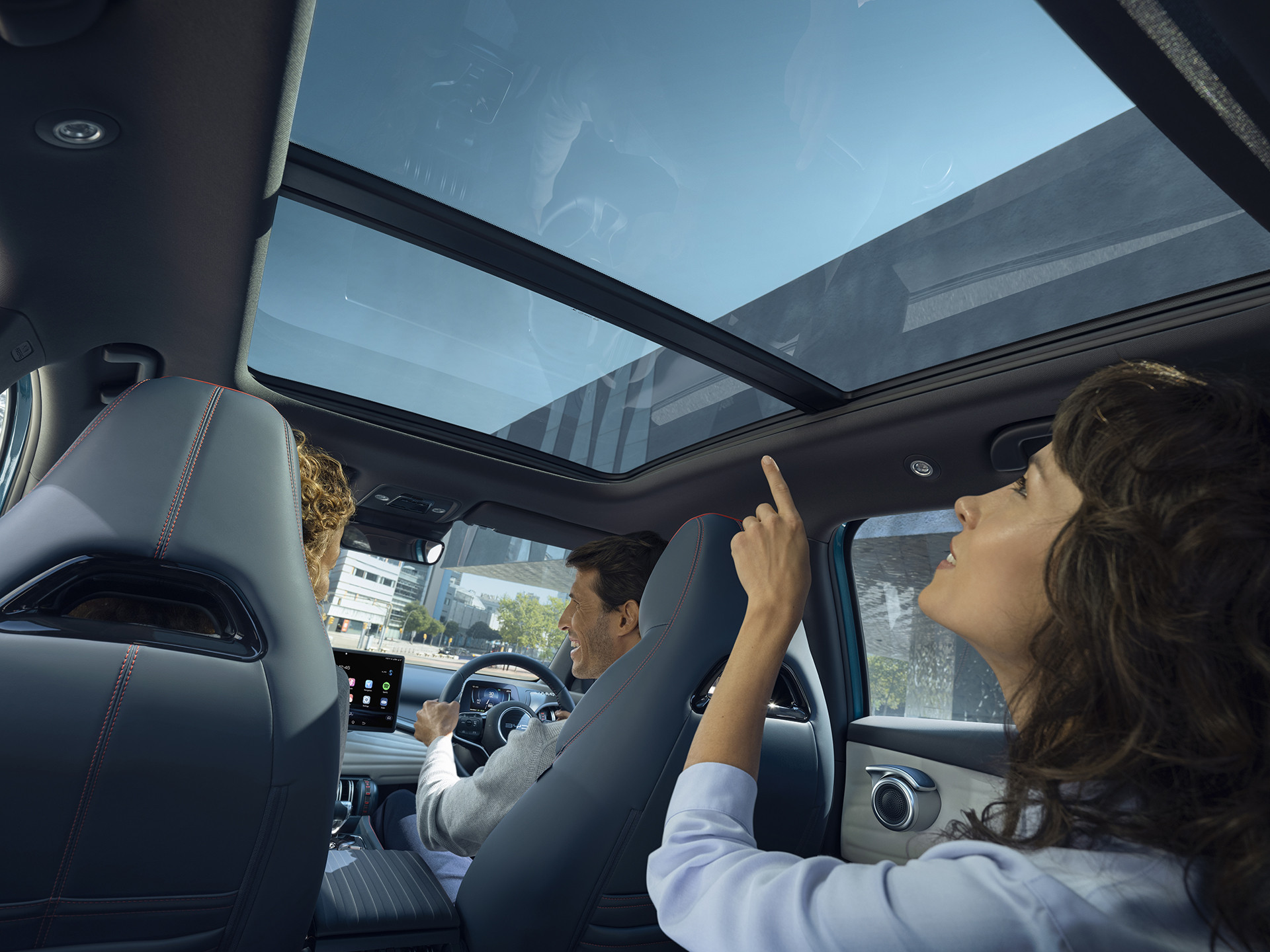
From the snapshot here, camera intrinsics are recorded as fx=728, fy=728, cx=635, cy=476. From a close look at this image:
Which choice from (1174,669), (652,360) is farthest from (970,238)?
(1174,669)

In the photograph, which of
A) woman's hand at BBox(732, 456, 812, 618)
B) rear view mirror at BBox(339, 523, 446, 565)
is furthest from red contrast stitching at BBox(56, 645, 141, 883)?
rear view mirror at BBox(339, 523, 446, 565)

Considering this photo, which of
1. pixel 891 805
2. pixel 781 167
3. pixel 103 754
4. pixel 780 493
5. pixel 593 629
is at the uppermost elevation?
pixel 781 167

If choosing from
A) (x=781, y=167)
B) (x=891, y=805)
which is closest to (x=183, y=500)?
(x=781, y=167)

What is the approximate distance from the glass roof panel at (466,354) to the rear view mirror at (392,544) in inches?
38.2

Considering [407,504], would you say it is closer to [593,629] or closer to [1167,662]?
[593,629]

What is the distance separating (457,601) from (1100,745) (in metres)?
3.64

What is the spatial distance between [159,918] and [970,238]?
2.26 m

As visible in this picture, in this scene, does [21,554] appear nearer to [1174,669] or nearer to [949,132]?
[1174,669]

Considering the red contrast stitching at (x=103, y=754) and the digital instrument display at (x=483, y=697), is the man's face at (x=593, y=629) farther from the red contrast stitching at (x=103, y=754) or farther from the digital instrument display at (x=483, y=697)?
the red contrast stitching at (x=103, y=754)

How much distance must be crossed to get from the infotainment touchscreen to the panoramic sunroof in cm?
159

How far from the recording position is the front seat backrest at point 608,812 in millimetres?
1641

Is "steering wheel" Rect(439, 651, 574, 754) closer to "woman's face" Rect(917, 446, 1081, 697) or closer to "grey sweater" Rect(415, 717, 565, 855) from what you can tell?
"grey sweater" Rect(415, 717, 565, 855)

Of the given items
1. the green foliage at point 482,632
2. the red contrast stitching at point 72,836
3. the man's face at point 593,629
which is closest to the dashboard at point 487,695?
the green foliage at point 482,632

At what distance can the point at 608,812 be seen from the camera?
5.40ft
